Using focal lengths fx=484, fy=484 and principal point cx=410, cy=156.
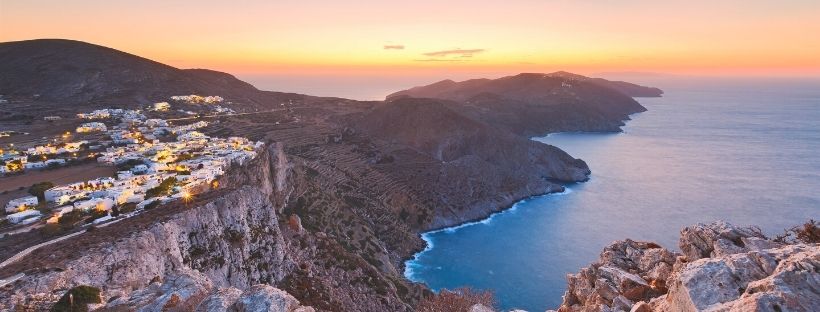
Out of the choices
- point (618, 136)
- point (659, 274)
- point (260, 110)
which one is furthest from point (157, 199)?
point (618, 136)

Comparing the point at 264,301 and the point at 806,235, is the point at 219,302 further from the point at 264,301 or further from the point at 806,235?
the point at 806,235

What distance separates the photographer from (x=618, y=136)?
173 m

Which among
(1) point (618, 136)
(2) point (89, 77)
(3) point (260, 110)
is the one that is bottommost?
(1) point (618, 136)

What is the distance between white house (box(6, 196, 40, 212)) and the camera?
111ft

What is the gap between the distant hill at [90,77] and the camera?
10569cm

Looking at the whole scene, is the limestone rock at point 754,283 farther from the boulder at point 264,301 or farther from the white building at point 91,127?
the white building at point 91,127

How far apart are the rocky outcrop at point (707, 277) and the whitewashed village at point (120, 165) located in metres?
29.3

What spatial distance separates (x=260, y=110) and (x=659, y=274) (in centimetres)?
10971

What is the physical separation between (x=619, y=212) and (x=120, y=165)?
244 feet

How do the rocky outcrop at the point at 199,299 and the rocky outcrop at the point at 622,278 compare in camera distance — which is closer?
the rocky outcrop at the point at 622,278

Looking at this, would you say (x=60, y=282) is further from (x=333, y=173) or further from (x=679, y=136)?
(x=679, y=136)

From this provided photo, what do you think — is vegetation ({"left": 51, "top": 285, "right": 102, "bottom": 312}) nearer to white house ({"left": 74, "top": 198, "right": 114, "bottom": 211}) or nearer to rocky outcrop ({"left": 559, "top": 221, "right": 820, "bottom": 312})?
white house ({"left": 74, "top": 198, "right": 114, "bottom": 211})

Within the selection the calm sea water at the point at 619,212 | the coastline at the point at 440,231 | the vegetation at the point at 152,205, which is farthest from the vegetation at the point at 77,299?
the calm sea water at the point at 619,212

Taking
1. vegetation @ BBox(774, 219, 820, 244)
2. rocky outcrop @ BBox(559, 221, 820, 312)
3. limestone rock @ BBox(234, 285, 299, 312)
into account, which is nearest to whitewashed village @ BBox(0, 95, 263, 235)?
limestone rock @ BBox(234, 285, 299, 312)
